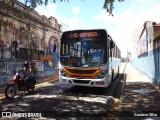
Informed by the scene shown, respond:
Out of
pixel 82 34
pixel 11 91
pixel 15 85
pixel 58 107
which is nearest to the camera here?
pixel 58 107

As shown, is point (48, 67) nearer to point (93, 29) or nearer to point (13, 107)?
point (93, 29)

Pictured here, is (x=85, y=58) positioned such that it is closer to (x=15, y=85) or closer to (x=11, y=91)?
(x=15, y=85)

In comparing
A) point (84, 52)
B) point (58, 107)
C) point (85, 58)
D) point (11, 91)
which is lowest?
point (58, 107)

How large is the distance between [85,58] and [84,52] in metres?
0.30

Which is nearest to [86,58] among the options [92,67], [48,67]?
[92,67]

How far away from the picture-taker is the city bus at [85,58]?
12.0 meters

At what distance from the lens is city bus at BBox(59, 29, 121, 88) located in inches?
473

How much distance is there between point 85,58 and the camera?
12297 mm

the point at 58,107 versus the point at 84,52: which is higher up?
the point at 84,52

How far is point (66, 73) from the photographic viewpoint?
40.8 feet

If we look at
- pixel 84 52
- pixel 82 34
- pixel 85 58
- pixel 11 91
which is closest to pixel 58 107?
pixel 11 91

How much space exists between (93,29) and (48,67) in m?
12.4

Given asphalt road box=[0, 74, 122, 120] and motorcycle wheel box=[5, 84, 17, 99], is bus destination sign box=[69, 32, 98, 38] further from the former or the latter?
motorcycle wheel box=[5, 84, 17, 99]

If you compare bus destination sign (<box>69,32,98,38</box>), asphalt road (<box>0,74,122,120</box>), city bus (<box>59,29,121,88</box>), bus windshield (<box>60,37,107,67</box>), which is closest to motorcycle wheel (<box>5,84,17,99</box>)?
asphalt road (<box>0,74,122,120</box>)
